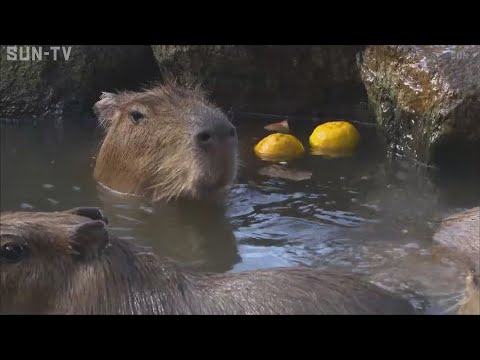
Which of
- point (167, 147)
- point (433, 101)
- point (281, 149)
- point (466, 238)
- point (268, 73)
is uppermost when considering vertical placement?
point (268, 73)

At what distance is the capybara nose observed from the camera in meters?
5.79

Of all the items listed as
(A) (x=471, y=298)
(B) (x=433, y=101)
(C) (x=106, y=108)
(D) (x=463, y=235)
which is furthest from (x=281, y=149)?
(A) (x=471, y=298)

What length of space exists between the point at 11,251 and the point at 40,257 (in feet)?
0.40

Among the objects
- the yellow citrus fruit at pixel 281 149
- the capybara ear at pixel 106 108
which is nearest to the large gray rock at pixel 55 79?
the capybara ear at pixel 106 108

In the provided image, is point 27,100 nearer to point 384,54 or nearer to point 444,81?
point 384,54

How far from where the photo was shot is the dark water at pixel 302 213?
195 inches

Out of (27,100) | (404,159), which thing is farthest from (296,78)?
(27,100)

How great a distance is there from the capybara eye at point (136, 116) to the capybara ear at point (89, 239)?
2.75 m

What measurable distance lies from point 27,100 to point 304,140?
9.94 ft

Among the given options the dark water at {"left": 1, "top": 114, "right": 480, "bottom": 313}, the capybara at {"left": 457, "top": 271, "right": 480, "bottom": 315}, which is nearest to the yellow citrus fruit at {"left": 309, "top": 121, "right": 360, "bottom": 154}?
the dark water at {"left": 1, "top": 114, "right": 480, "bottom": 313}

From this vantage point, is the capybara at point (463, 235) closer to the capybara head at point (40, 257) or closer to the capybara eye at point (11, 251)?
the capybara head at point (40, 257)

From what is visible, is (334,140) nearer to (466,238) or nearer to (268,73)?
(268,73)

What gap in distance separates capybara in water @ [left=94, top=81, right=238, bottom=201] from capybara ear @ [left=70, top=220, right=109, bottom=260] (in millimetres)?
2073

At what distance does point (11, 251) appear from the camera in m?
3.69
